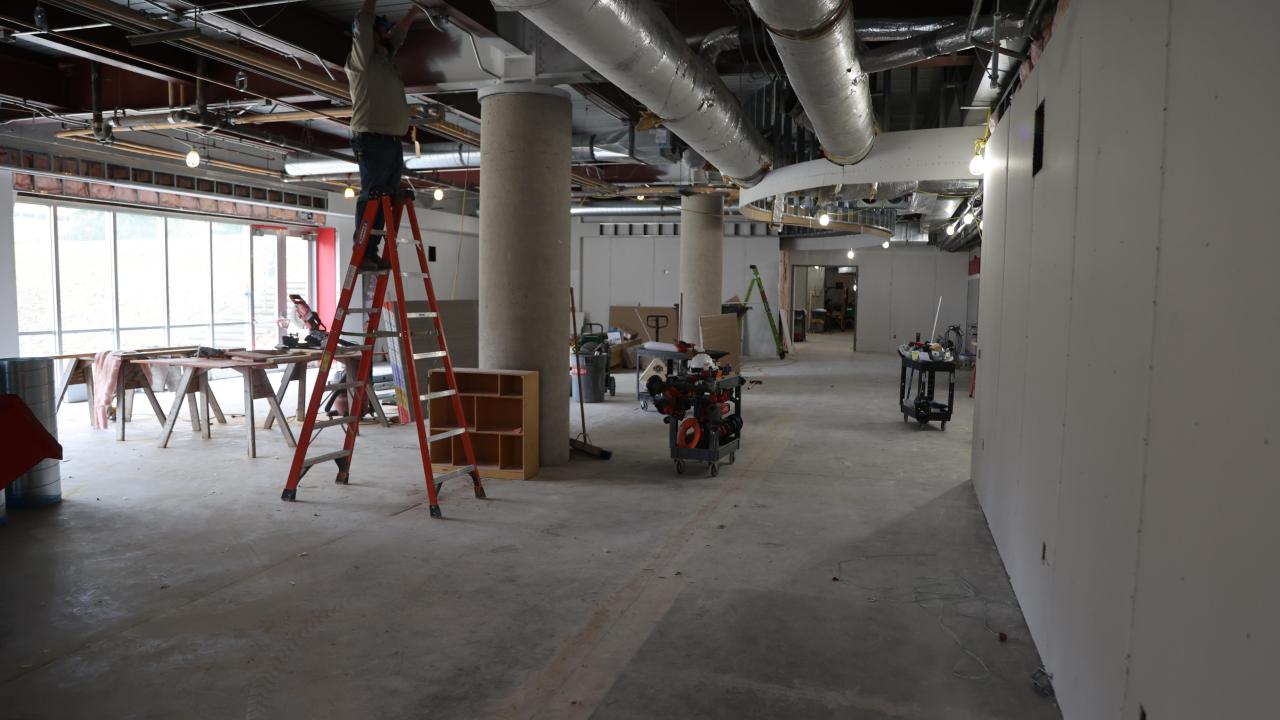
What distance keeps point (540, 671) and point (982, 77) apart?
4.77 m

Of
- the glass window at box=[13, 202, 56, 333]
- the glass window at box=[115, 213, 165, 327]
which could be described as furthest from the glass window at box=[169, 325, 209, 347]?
the glass window at box=[13, 202, 56, 333]

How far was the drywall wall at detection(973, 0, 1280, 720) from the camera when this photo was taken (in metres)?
1.50

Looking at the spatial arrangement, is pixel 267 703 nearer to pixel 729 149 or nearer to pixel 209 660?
pixel 209 660

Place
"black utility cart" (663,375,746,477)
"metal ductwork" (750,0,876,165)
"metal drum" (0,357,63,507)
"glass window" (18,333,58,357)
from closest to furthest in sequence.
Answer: "metal ductwork" (750,0,876,165), "metal drum" (0,357,63,507), "black utility cart" (663,375,746,477), "glass window" (18,333,58,357)

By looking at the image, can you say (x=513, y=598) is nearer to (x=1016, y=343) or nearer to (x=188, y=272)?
(x=1016, y=343)

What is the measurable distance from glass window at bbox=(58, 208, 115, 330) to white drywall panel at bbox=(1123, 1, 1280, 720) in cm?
1286

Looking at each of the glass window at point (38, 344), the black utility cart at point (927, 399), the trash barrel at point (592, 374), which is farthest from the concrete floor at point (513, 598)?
the glass window at point (38, 344)

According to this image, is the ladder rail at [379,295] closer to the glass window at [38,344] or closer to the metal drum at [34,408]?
the metal drum at [34,408]

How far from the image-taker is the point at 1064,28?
3248mm

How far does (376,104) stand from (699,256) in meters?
10.2

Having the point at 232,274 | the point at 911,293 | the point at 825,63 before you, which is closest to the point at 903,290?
the point at 911,293

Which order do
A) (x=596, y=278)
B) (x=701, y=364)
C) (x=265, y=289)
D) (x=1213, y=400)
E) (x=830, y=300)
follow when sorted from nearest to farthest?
(x=1213, y=400) < (x=701, y=364) < (x=265, y=289) < (x=596, y=278) < (x=830, y=300)

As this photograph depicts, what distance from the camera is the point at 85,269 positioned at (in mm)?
11352

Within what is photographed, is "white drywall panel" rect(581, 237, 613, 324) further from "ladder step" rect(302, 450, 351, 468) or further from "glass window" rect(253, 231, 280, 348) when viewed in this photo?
"ladder step" rect(302, 450, 351, 468)
